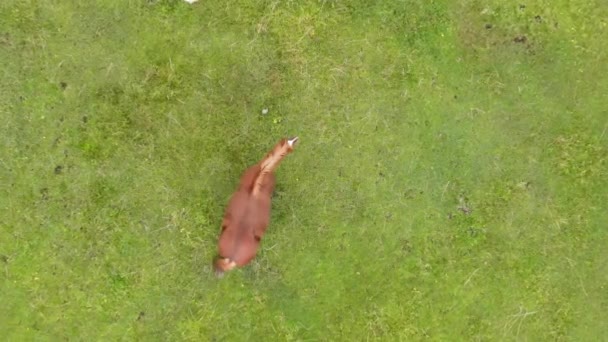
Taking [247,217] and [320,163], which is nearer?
[247,217]

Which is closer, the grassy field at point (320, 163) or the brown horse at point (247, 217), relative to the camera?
the brown horse at point (247, 217)

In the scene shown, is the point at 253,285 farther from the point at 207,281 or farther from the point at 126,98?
the point at 126,98

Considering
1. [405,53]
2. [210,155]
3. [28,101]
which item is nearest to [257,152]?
[210,155]

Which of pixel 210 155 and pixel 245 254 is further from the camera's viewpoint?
pixel 210 155

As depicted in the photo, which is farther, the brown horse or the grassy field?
the grassy field

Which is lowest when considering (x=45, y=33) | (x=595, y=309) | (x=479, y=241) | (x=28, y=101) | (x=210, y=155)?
(x=595, y=309)
